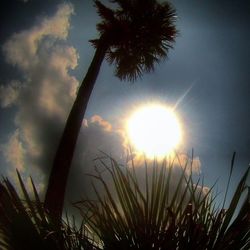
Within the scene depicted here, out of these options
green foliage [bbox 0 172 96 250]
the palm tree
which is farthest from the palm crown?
green foliage [bbox 0 172 96 250]

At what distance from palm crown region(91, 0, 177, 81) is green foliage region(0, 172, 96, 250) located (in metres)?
7.93

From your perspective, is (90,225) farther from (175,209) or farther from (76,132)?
(76,132)

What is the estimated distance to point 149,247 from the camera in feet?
6.15

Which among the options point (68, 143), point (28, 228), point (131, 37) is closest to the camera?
point (28, 228)

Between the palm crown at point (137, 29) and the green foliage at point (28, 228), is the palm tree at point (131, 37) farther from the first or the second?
the green foliage at point (28, 228)

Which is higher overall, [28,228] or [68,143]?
[68,143]

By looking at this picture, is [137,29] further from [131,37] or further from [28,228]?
[28,228]

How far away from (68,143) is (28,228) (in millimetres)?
5054

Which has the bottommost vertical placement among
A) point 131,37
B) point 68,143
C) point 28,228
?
point 28,228

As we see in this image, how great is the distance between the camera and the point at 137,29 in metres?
9.92

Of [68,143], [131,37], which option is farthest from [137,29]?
[68,143]

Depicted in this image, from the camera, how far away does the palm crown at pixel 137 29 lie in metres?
9.60

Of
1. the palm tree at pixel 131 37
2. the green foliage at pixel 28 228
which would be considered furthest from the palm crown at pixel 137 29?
the green foliage at pixel 28 228

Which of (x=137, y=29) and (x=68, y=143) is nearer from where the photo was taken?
(x=68, y=143)
